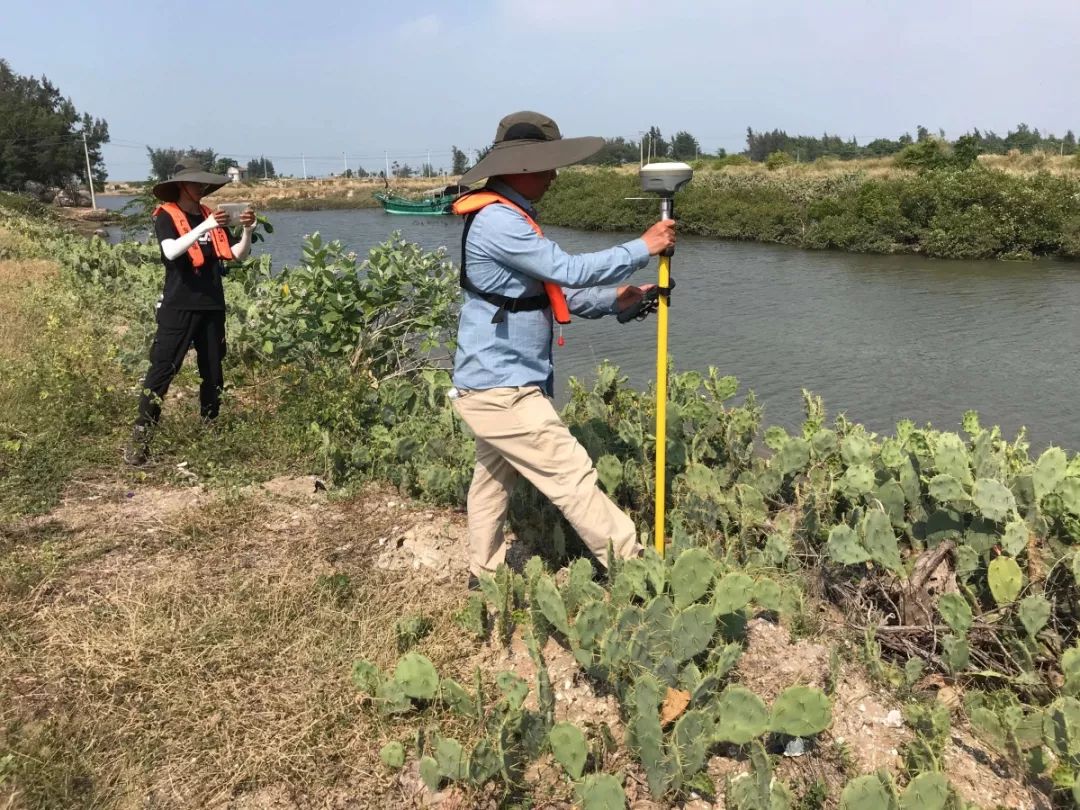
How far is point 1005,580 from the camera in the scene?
10.2ft

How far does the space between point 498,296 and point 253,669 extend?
1.58m

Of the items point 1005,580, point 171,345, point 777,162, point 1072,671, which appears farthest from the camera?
point 777,162

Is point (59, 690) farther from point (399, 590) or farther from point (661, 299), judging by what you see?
point (661, 299)

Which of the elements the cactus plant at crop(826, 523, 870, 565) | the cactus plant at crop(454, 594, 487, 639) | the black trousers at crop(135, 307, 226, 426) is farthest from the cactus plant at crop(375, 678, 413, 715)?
the black trousers at crop(135, 307, 226, 426)

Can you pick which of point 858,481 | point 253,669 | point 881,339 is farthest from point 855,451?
point 881,339

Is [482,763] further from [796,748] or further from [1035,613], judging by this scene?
[1035,613]

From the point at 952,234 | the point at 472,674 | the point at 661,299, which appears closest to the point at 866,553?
the point at 661,299

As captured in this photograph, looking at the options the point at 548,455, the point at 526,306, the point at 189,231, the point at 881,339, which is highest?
the point at 189,231

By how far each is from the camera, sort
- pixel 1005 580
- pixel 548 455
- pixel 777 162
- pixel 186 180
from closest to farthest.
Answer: pixel 1005 580 → pixel 548 455 → pixel 186 180 → pixel 777 162

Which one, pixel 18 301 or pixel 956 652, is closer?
pixel 956 652

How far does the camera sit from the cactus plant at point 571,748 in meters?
2.50

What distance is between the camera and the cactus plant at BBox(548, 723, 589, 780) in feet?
8.21

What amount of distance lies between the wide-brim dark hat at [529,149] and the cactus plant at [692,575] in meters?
1.43

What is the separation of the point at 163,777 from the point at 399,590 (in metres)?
1.21
